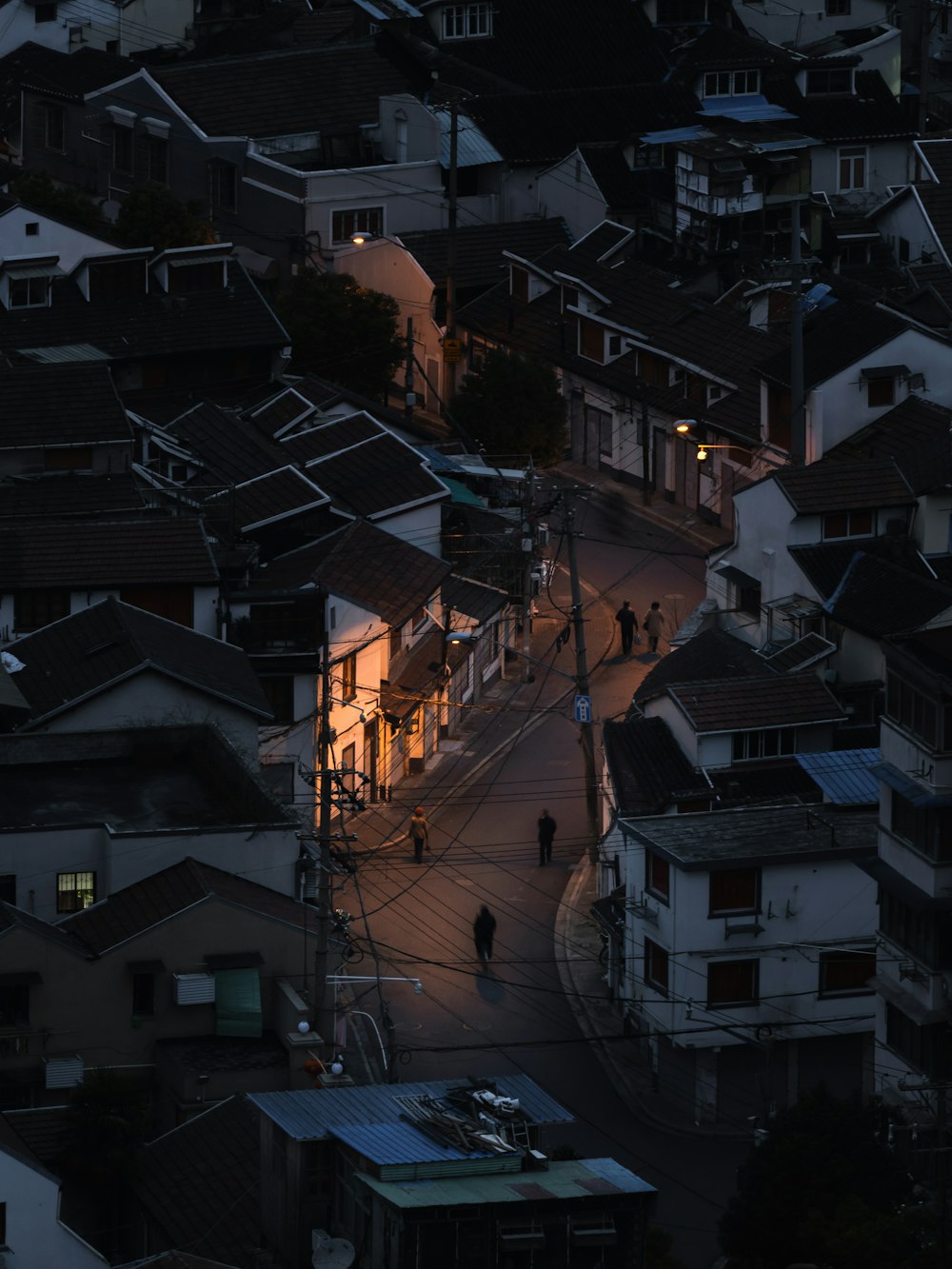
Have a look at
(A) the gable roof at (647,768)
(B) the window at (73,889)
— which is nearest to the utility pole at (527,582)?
(A) the gable roof at (647,768)

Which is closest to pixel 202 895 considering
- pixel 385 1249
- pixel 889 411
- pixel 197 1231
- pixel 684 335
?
pixel 197 1231

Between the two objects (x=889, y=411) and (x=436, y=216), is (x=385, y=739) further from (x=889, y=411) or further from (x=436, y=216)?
(x=436, y=216)

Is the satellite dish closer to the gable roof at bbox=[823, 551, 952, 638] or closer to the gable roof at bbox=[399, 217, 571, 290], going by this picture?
the gable roof at bbox=[823, 551, 952, 638]

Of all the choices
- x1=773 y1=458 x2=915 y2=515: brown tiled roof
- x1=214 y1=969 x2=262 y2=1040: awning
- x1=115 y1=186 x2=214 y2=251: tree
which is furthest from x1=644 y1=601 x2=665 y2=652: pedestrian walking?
x1=214 y1=969 x2=262 y2=1040: awning

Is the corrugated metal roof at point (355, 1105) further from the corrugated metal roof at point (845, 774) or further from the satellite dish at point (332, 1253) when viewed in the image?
the corrugated metal roof at point (845, 774)

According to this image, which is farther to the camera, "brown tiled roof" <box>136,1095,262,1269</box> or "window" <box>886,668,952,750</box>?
"window" <box>886,668,952,750</box>

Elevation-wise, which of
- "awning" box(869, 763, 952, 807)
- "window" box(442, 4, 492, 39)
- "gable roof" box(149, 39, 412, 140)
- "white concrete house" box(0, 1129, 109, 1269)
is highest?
"window" box(442, 4, 492, 39)
